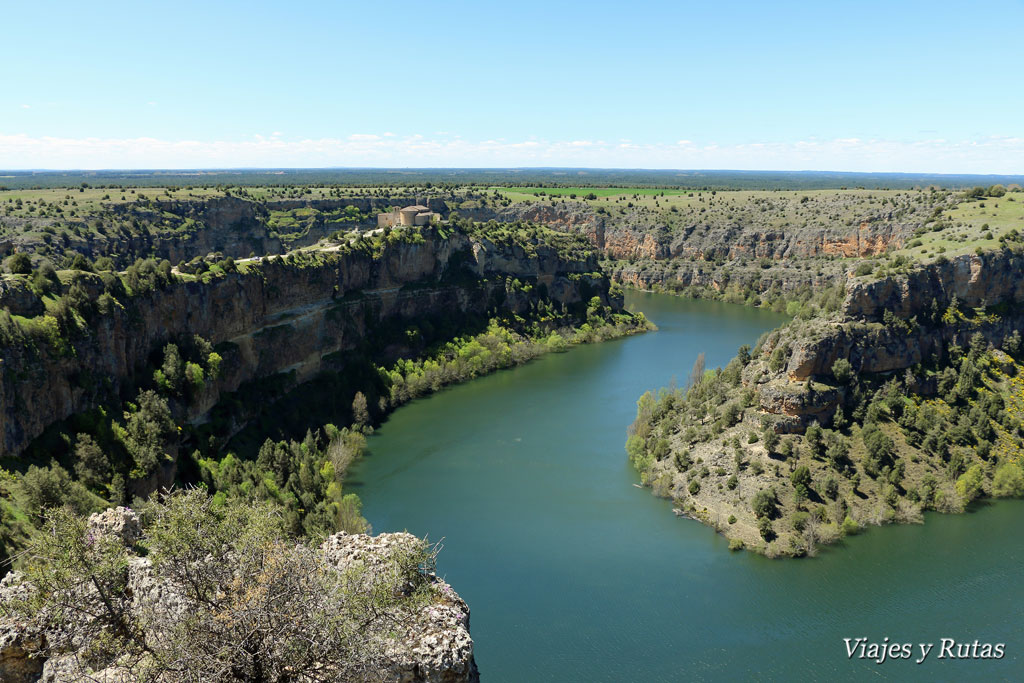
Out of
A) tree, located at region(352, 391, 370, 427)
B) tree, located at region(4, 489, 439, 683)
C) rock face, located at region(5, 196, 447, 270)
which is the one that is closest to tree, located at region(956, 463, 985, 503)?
tree, located at region(4, 489, 439, 683)

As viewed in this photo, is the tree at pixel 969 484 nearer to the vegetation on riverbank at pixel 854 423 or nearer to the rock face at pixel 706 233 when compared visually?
the vegetation on riverbank at pixel 854 423

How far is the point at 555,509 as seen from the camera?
137ft

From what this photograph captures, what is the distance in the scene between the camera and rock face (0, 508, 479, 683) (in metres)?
13.3

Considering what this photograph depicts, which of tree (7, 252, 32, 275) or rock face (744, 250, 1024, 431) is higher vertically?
tree (7, 252, 32, 275)

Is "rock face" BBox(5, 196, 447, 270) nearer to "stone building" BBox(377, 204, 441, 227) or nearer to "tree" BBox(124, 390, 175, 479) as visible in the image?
"stone building" BBox(377, 204, 441, 227)

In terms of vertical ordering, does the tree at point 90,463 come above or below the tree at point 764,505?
above

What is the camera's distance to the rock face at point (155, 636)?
1329 cm

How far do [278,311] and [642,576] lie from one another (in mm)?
37317

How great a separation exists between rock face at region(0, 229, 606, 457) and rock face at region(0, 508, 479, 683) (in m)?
21.3

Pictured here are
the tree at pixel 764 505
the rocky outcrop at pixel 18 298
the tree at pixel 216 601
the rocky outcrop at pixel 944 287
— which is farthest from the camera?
the rocky outcrop at pixel 944 287

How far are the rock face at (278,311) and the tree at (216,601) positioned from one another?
67.8ft

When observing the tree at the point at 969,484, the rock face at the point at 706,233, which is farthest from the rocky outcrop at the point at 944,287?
the rock face at the point at 706,233

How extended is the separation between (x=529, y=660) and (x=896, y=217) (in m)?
105

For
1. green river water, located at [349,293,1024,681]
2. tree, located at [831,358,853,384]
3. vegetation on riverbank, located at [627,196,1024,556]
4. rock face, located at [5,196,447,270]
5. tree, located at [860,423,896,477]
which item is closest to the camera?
green river water, located at [349,293,1024,681]
